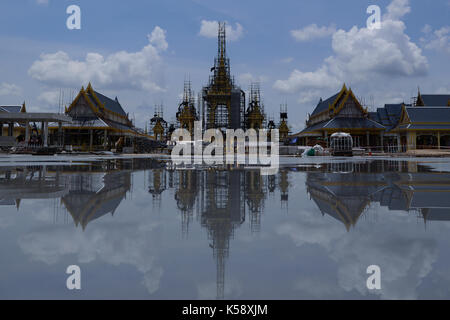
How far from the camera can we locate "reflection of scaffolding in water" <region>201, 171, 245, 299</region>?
10.7 ft

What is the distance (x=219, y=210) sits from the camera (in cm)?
574

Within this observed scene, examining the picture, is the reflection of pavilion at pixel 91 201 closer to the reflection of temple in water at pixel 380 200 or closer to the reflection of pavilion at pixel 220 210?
the reflection of pavilion at pixel 220 210

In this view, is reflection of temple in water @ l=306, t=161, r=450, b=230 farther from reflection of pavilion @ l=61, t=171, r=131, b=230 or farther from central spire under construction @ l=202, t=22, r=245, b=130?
central spire under construction @ l=202, t=22, r=245, b=130

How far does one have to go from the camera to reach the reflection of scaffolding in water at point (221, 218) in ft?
10.7

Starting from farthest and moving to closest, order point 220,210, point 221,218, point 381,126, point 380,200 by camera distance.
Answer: point 381,126
point 380,200
point 220,210
point 221,218

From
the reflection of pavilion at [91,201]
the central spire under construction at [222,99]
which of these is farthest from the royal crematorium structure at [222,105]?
the reflection of pavilion at [91,201]

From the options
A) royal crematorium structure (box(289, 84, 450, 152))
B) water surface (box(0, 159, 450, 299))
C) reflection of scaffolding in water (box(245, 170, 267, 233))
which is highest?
royal crematorium structure (box(289, 84, 450, 152))

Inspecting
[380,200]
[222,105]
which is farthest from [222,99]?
[380,200]

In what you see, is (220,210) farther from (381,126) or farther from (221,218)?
(381,126)

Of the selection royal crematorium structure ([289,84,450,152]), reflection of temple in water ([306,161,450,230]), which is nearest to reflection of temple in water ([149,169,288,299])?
reflection of temple in water ([306,161,450,230])

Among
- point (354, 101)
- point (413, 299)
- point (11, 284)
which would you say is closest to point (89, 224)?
point (11, 284)

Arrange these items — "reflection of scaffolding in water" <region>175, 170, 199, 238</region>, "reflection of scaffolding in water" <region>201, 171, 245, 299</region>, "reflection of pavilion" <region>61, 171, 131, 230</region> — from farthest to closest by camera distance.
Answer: "reflection of pavilion" <region>61, 171, 131, 230</region>, "reflection of scaffolding in water" <region>175, 170, 199, 238</region>, "reflection of scaffolding in water" <region>201, 171, 245, 299</region>

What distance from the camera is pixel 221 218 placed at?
16.8 ft
